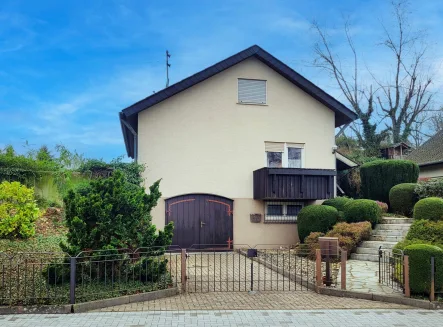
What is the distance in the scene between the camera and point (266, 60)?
640 inches

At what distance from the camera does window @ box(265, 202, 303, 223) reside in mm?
16266

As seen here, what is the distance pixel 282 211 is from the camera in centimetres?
1642

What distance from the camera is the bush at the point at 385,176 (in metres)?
17.3

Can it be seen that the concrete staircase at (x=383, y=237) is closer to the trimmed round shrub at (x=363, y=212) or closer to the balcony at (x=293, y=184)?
the trimmed round shrub at (x=363, y=212)

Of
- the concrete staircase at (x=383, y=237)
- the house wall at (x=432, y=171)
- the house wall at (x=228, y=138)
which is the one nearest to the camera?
the concrete staircase at (x=383, y=237)

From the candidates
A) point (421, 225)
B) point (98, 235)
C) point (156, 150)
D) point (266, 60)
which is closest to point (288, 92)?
point (266, 60)

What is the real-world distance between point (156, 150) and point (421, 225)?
8.83 m

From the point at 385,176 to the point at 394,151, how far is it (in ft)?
39.7

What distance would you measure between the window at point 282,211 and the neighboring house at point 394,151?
14523 millimetres

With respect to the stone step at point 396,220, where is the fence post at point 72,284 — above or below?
below

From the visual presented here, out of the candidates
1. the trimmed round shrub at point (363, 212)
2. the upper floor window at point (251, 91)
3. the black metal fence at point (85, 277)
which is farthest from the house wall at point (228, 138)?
the black metal fence at point (85, 277)

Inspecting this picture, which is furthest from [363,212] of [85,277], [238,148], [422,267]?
[85,277]

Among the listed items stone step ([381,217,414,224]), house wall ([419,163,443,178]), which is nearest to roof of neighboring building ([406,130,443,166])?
house wall ([419,163,443,178])

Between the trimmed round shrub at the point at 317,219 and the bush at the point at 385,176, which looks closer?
the trimmed round shrub at the point at 317,219
